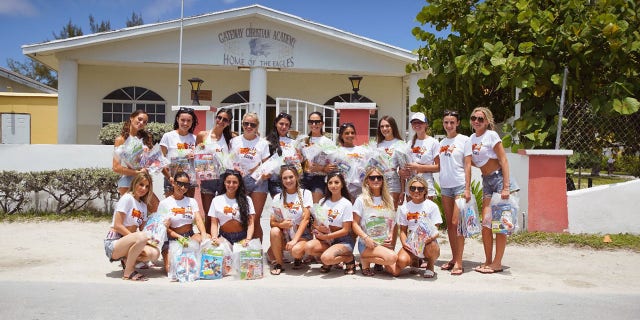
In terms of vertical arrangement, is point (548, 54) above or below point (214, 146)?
above

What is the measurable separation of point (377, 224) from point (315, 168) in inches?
37.5

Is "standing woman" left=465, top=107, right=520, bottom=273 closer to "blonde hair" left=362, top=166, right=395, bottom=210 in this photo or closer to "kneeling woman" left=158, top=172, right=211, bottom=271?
"blonde hair" left=362, top=166, right=395, bottom=210

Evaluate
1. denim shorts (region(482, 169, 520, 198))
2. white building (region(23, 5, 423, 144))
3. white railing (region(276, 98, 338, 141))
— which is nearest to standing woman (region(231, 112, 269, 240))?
denim shorts (region(482, 169, 520, 198))

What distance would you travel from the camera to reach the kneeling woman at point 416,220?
5.14m

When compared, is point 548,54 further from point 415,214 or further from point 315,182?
point 315,182

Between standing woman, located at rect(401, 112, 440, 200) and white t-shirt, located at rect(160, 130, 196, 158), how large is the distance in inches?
91.3

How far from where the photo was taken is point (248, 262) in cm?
502

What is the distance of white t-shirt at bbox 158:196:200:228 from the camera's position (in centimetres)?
524

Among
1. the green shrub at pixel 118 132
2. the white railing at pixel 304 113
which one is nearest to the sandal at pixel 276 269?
the white railing at pixel 304 113

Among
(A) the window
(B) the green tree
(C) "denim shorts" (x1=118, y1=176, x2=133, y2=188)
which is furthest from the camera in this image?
(A) the window

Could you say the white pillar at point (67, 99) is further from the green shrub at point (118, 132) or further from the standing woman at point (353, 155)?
the standing woman at point (353, 155)

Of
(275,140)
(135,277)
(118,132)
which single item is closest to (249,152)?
(275,140)

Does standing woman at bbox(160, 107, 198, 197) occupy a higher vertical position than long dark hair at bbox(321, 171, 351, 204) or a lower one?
higher

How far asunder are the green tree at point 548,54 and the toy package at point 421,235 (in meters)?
3.50
